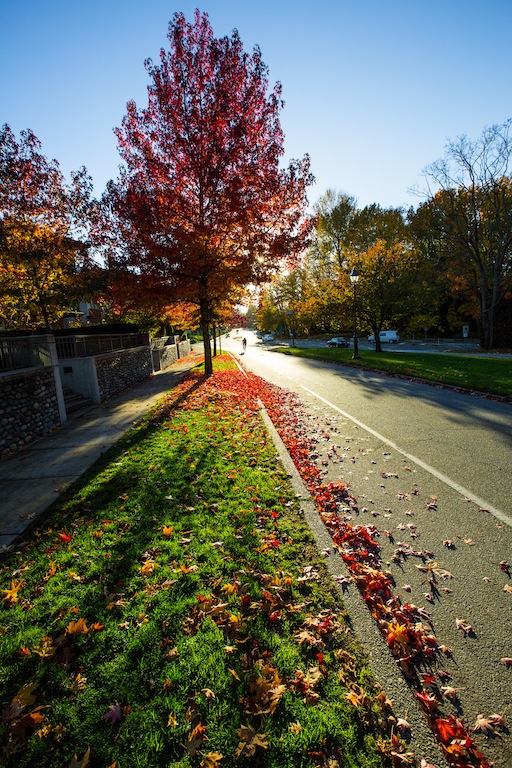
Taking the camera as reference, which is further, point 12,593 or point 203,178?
point 203,178

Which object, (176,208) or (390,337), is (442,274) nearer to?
(390,337)

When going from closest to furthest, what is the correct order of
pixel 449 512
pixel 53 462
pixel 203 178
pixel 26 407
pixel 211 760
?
pixel 211 760 < pixel 449 512 < pixel 53 462 < pixel 26 407 < pixel 203 178

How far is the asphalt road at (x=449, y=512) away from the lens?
2.46 meters

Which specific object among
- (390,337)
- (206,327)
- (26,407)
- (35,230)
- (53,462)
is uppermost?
(35,230)

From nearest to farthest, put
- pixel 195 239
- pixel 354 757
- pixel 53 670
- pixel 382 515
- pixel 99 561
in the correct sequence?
pixel 354 757 → pixel 53 670 → pixel 99 561 → pixel 382 515 → pixel 195 239

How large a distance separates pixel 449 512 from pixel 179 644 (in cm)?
364

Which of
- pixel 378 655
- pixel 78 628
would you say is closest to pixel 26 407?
pixel 78 628

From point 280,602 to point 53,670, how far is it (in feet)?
5.93

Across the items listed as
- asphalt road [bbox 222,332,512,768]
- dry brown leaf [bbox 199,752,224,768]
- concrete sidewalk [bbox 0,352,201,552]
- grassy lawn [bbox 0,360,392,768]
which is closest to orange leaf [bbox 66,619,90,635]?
grassy lawn [bbox 0,360,392,768]

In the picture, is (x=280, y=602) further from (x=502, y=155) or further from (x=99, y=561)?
(x=502, y=155)

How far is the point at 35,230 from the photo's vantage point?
14.2 metres

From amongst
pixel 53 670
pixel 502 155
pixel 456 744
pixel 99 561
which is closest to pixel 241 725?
pixel 456 744

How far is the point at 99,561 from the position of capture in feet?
12.1

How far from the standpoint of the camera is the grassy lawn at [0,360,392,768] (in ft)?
6.59
